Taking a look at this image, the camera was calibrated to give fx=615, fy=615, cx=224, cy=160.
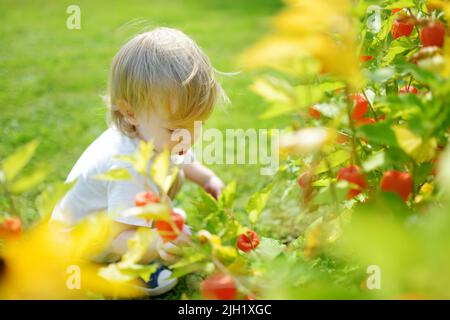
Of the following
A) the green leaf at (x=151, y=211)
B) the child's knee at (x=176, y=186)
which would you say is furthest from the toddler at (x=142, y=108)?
the green leaf at (x=151, y=211)

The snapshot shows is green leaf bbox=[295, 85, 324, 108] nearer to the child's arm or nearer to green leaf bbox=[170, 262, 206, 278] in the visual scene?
green leaf bbox=[170, 262, 206, 278]

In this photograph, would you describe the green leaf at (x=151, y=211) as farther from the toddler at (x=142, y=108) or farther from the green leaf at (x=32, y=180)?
the toddler at (x=142, y=108)

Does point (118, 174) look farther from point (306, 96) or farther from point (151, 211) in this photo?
point (306, 96)

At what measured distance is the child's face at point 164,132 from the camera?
Answer: 5.98 feet

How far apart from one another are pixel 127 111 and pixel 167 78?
0.64 ft

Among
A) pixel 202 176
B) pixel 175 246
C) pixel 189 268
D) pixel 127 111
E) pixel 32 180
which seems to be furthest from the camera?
pixel 202 176

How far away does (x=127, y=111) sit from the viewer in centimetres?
191

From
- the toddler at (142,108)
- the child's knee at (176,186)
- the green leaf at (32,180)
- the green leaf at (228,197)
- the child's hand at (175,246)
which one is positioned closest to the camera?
the green leaf at (32,180)

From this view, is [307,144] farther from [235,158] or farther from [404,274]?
[235,158]

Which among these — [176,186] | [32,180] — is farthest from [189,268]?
[176,186]

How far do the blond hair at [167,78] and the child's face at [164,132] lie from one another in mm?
20

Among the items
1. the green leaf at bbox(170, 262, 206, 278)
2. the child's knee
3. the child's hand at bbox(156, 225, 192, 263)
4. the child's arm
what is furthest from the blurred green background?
the green leaf at bbox(170, 262, 206, 278)

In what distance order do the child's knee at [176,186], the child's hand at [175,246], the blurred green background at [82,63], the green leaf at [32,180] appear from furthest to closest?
the blurred green background at [82,63] < the child's knee at [176,186] < the child's hand at [175,246] < the green leaf at [32,180]
